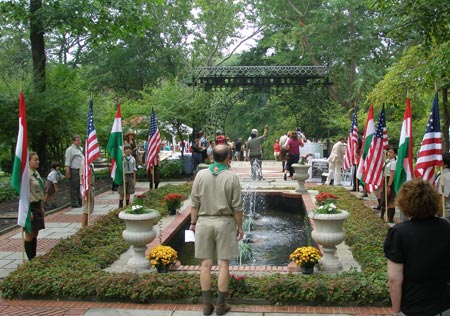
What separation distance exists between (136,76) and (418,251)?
37127 mm

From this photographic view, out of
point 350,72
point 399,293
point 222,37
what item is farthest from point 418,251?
point 222,37

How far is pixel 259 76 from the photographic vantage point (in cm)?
2369

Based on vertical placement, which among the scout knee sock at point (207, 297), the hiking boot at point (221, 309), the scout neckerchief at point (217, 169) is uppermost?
the scout neckerchief at point (217, 169)

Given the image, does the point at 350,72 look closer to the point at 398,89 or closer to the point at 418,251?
the point at 398,89

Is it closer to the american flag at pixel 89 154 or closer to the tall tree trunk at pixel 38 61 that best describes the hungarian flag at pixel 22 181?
the american flag at pixel 89 154

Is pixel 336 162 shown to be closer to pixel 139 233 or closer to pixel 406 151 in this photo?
pixel 406 151

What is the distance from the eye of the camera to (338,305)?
596 centimetres

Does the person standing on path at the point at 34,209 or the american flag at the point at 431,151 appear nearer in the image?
the american flag at the point at 431,151

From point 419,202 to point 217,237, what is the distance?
2763 millimetres

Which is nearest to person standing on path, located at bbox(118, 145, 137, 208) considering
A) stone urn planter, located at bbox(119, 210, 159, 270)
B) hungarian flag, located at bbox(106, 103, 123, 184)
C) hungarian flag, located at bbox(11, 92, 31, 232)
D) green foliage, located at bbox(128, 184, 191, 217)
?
green foliage, located at bbox(128, 184, 191, 217)

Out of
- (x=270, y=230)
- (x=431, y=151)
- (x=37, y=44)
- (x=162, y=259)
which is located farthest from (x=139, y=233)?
(x=37, y=44)

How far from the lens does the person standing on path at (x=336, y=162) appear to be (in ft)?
54.7

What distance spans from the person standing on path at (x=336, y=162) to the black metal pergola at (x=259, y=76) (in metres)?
7.19

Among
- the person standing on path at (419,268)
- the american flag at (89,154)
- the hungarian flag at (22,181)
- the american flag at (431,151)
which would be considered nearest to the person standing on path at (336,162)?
the american flag at (89,154)
